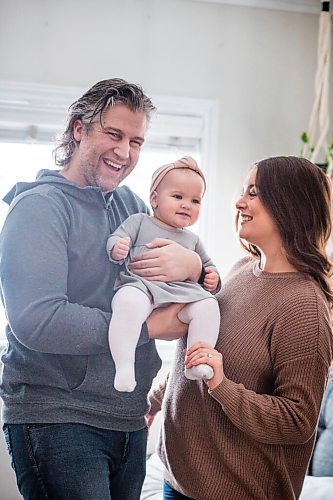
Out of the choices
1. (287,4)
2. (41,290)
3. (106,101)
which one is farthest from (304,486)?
(287,4)

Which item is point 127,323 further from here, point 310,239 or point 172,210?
point 310,239

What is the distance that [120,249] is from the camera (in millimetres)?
1458

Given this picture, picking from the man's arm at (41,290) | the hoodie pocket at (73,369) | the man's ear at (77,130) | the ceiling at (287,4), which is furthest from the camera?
the ceiling at (287,4)

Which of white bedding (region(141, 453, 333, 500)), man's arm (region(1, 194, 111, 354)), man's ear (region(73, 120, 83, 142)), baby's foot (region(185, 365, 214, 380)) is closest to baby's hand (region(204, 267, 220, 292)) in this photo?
baby's foot (region(185, 365, 214, 380))

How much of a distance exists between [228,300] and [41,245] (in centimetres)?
57

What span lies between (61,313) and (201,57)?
211 centimetres

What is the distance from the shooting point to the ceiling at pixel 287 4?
3.17m

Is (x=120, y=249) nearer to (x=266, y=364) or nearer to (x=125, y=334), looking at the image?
(x=125, y=334)

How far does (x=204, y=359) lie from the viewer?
1.47 m

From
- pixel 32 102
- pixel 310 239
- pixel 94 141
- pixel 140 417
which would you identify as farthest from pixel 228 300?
pixel 32 102

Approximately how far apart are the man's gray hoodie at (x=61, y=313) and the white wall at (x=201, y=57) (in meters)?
1.62

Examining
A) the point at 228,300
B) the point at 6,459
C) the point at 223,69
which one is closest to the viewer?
the point at 228,300

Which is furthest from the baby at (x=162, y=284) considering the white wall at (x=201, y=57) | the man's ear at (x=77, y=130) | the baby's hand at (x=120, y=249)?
the white wall at (x=201, y=57)

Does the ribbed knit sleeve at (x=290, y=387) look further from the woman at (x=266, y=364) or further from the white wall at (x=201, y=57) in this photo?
the white wall at (x=201, y=57)
